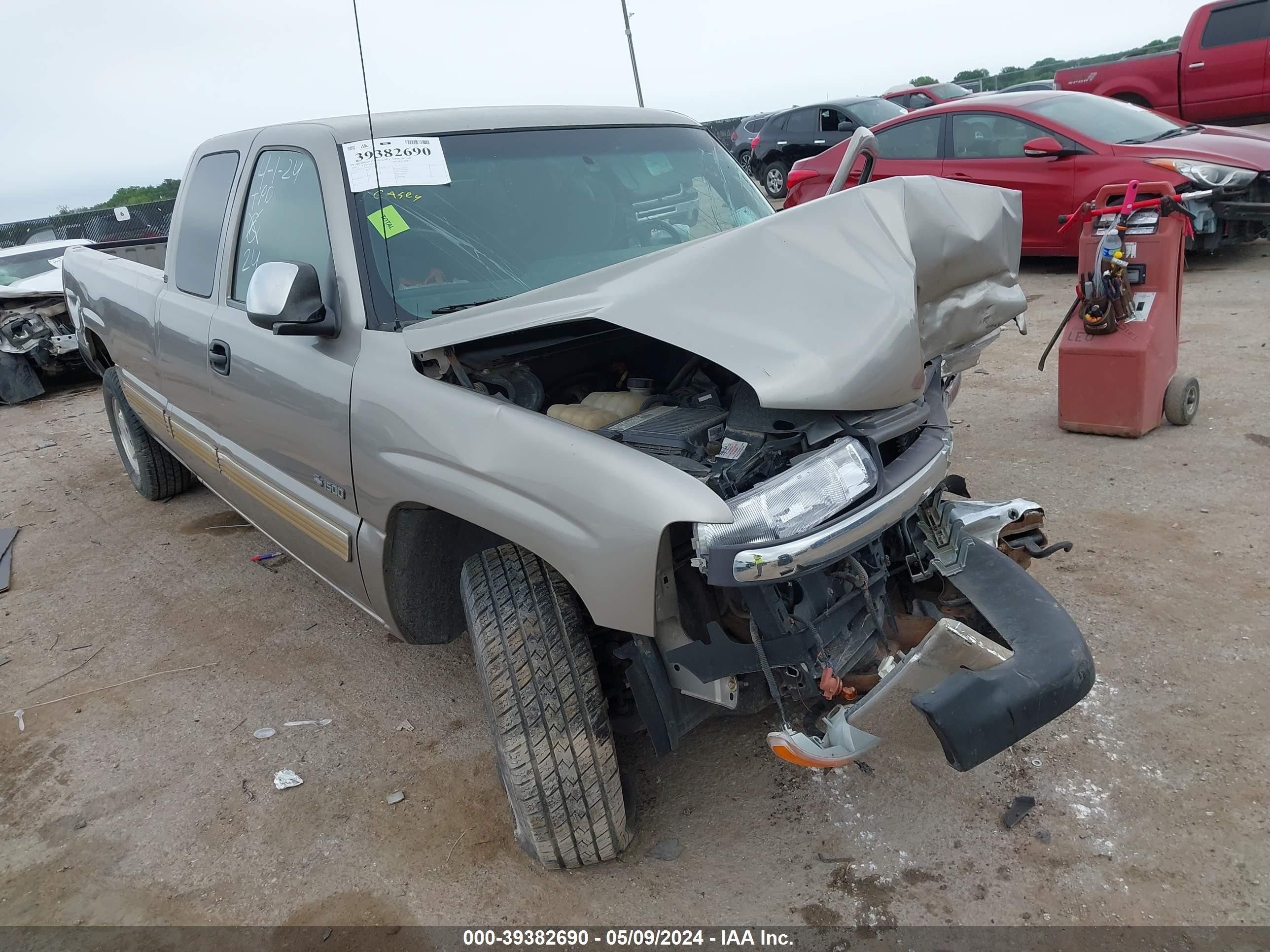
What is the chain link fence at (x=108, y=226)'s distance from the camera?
14.4m

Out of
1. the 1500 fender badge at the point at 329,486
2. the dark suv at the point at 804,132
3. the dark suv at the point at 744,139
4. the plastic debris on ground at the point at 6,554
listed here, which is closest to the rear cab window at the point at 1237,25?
the dark suv at the point at 804,132

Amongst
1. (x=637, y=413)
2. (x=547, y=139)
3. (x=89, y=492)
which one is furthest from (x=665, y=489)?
(x=89, y=492)

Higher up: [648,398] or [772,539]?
[648,398]

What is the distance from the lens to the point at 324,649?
3721mm

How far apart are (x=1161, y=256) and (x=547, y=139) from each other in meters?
3.25

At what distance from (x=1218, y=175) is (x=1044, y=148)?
128 centimetres

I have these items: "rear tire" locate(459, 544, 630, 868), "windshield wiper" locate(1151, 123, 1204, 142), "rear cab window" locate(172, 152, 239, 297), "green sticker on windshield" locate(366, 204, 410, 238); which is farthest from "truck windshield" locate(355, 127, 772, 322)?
"windshield wiper" locate(1151, 123, 1204, 142)

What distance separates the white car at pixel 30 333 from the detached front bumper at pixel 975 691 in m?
9.02

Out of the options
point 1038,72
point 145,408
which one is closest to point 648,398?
point 145,408

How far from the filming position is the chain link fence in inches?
568

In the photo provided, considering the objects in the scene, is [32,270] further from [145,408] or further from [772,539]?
[772,539]

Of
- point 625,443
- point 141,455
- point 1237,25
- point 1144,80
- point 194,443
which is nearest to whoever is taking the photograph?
point 625,443

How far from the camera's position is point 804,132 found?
47.6 feet

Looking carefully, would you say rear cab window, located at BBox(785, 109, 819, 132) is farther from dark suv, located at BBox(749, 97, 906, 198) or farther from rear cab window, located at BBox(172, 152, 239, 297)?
rear cab window, located at BBox(172, 152, 239, 297)
